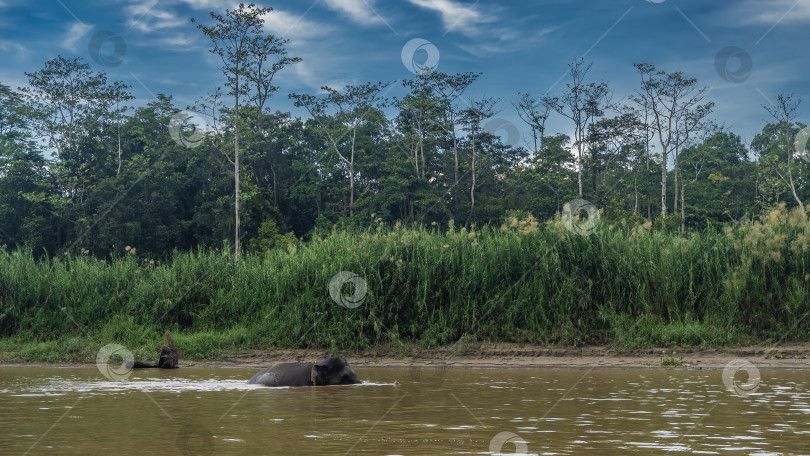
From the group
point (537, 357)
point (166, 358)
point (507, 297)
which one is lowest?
point (537, 357)

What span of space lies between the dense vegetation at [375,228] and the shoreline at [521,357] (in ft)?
1.19

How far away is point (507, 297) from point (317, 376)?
5260mm

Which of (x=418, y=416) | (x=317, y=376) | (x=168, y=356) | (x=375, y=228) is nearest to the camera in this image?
(x=418, y=416)

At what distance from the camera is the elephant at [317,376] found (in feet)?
32.0

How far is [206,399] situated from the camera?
8188 mm

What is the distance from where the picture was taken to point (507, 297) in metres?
14.0

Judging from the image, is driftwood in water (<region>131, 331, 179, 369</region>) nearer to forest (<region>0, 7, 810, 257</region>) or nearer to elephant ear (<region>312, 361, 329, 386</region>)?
elephant ear (<region>312, 361, 329, 386</region>)

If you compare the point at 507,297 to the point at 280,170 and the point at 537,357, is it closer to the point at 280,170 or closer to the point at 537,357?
the point at 537,357

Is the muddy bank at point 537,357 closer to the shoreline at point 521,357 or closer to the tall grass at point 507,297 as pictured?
the shoreline at point 521,357

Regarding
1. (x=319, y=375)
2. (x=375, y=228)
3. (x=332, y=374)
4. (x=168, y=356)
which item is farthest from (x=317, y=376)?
(x=375, y=228)

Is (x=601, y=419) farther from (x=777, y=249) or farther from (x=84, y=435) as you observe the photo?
(x=777, y=249)

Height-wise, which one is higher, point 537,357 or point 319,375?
point 319,375

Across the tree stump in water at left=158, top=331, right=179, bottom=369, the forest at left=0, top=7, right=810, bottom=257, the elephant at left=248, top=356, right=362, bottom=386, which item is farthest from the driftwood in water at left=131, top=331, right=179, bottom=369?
the forest at left=0, top=7, right=810, bottom=257

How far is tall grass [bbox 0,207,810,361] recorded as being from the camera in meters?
13.5
